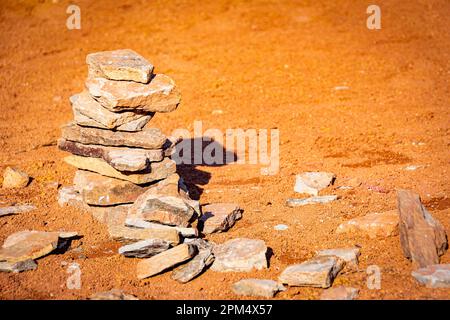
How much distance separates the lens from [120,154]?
7.50 meters

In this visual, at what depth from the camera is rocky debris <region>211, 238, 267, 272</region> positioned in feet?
21.8

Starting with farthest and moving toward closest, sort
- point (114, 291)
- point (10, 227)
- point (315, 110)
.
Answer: point (315, 110) < point (10, 227) < point (114, 291)

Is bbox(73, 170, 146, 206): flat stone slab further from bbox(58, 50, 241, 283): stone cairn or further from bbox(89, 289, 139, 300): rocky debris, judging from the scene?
bbox(89, 289, 139, 300): rocky debris

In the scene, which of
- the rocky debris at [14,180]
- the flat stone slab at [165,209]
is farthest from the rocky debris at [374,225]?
the rocky debris at [14,180]

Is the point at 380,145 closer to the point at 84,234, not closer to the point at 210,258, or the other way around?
the point at 210,258

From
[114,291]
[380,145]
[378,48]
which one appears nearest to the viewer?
[114,291]

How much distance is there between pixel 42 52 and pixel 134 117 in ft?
28.2

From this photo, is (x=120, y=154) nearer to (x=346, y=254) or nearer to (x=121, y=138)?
(x=121, y=138)

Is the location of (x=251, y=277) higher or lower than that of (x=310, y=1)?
lower

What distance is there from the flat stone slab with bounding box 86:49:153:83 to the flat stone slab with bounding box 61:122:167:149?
72 centimetres

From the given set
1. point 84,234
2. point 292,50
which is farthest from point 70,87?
point 84,234

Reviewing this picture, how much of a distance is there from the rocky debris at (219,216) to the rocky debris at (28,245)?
1.71 meters

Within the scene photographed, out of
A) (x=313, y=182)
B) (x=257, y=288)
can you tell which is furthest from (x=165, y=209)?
(x=313, y=182)

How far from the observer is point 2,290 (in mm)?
6391
